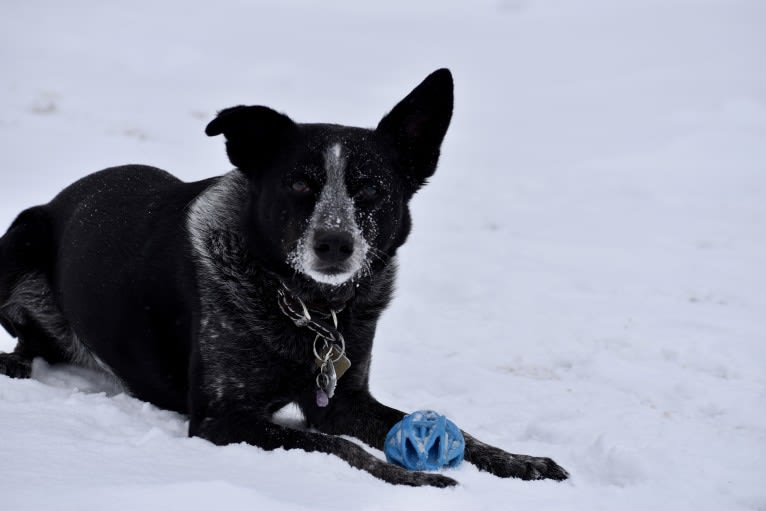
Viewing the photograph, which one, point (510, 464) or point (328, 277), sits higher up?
point (328, 277)

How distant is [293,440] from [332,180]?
101 cm

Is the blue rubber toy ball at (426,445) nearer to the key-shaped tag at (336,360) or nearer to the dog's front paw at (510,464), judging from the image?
the dog's front paw at (510,464)

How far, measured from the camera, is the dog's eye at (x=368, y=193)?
3.35 m

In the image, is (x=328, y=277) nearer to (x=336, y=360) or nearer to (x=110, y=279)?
(x=336, y=360)

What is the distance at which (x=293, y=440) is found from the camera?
3137 millimetres

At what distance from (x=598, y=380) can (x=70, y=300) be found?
2.73m

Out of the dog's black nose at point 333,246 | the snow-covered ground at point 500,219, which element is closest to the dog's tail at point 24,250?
the snow-covered ground at point 500,219

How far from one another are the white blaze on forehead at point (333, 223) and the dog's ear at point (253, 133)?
251mm

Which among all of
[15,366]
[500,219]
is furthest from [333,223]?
[500,219]

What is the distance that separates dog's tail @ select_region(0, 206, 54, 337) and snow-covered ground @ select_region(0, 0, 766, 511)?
1.75ft

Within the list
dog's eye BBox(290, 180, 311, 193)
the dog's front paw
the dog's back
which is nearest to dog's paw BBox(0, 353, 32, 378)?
the dog's back

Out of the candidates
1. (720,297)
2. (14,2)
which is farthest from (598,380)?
(14,2)

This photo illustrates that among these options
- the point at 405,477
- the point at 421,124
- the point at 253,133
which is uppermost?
the point at 421,124

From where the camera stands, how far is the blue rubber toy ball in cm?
306
